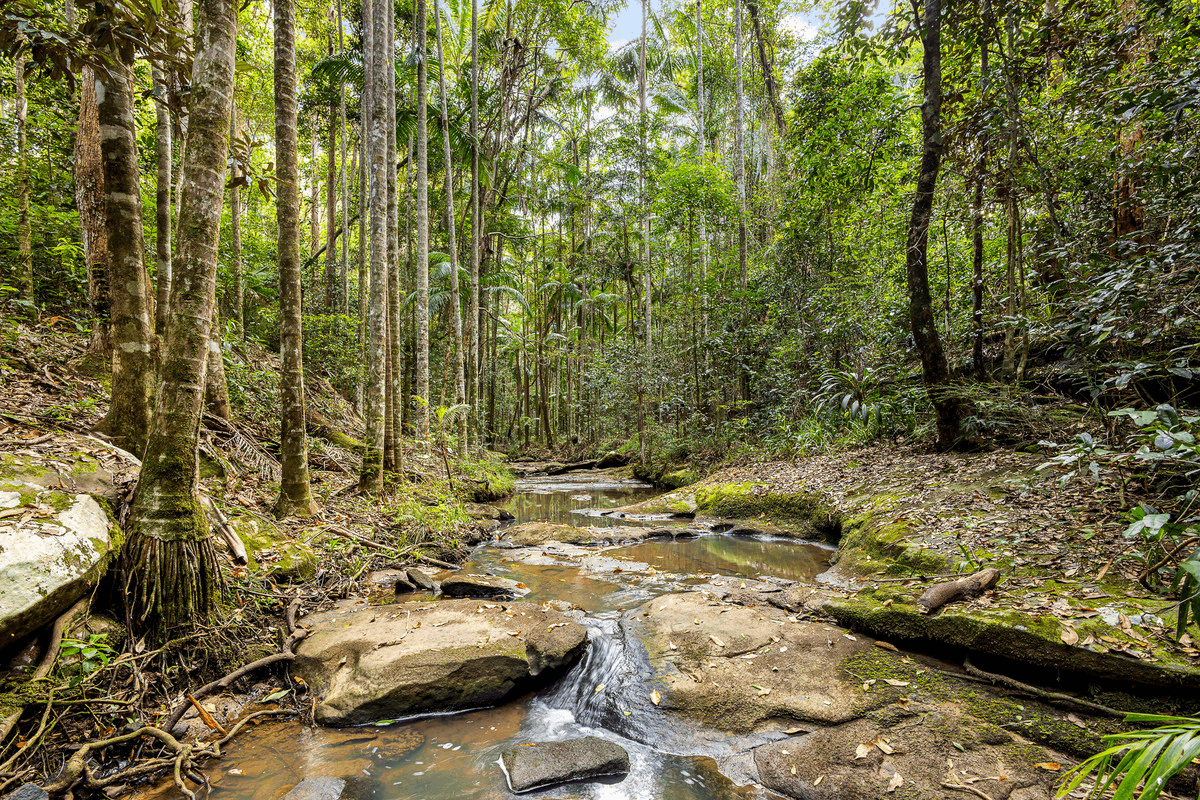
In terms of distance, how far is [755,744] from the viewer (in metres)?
3.53

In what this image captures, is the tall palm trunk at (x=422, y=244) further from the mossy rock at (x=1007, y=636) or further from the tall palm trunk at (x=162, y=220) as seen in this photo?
the mossy rock at (x=1007, y=636)

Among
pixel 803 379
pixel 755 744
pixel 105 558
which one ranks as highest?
pixel 803 379

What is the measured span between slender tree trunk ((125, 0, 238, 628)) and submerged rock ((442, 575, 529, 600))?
8.41ft

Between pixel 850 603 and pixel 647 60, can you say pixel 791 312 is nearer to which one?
pixel 850 603

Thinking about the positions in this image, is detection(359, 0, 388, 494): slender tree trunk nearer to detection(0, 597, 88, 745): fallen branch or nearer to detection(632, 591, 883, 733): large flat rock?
detection(0, 597, 88, 745): fallen branch

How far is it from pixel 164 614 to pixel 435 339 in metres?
18.1

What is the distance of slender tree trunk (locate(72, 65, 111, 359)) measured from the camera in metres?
5.79

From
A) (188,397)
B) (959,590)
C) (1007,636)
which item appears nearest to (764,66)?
(959,590)

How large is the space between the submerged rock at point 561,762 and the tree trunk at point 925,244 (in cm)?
636

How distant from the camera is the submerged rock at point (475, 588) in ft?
19.9

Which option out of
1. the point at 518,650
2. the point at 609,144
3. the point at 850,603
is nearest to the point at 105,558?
the point at 518,650

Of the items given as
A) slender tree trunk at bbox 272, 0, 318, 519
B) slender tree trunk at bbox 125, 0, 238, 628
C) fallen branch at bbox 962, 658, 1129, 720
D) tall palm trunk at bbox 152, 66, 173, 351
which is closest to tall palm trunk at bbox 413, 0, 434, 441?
slender tree trunk at bbox 272, 0, 318, 519

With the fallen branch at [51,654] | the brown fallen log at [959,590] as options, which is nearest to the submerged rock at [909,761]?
the brown fallen log at [959,590]

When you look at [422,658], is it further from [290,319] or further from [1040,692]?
[1040,692]
